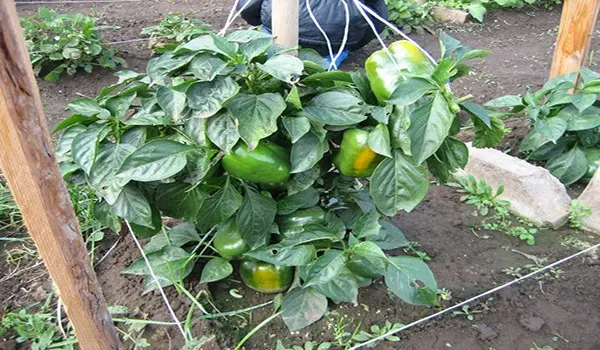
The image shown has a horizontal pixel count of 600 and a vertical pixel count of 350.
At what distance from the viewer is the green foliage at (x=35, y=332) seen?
1.49 meters

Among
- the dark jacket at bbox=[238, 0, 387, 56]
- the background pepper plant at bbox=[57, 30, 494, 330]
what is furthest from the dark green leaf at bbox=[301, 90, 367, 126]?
the dark jacket at bbox=[238, 0, 387, 56]

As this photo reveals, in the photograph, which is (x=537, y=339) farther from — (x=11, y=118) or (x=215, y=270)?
(x=11, y=118)

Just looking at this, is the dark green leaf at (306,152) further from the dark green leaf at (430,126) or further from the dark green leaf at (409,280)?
the dark green leaf at (409,280)

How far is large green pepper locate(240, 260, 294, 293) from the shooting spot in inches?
62.9

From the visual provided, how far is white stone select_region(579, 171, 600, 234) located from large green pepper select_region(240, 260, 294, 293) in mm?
1234

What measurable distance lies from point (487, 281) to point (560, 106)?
3.34 ft

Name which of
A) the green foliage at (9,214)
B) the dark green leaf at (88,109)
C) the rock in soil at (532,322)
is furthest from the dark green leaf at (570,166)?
the green foliage at (9,214)

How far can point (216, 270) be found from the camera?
1602 millimetres

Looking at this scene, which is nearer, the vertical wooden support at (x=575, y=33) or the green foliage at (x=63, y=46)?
the vertical wooden support at (x=575, y=33)

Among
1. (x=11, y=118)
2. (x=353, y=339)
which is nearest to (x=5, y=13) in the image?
(x=11, y=118)

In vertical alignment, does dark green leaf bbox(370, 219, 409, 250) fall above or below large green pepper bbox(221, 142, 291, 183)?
below

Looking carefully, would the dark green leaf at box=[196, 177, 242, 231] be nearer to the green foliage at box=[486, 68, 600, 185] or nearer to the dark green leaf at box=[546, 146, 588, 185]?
the green foliage at box=[486, 68, 600, 185]

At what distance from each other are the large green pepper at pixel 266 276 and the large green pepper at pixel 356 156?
1.22 ft

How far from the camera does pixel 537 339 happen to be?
156cm
